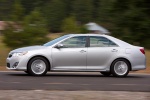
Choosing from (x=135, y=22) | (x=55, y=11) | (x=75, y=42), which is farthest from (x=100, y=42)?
(x=55, y=11)

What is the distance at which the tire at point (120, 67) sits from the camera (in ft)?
49.8

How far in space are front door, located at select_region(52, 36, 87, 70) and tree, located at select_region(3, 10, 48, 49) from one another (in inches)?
469

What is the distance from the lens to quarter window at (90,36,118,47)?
15344mm

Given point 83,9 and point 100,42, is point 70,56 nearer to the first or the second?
point 100,42

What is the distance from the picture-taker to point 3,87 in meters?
11.1

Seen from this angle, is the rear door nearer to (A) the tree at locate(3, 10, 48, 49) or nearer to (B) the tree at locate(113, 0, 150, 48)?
(A) the tree at locate(3, 10, 48, 49)

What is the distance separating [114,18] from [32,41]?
6711 mm

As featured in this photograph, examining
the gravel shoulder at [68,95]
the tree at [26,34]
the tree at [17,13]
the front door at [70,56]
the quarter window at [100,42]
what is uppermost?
the tree at [17,13]

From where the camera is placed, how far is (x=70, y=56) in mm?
14898

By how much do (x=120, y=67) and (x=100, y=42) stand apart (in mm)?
1125

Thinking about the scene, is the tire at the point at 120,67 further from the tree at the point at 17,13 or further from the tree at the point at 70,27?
the tree at the point at 17,13

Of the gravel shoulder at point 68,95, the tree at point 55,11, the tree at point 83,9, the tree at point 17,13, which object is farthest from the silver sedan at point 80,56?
the tree at point 55,11

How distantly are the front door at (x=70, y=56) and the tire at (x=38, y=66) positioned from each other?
31 centimetres

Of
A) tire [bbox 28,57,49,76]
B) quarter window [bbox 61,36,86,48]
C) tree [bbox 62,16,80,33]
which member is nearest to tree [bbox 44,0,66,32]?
tree [bbox 62,16,80,33]
